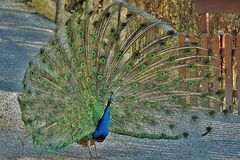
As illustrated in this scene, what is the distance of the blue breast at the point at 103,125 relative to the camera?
809 cm

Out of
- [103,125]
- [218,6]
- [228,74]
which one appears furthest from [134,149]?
[218,6]

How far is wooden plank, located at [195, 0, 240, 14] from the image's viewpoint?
14234 mm

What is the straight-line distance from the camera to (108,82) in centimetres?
836

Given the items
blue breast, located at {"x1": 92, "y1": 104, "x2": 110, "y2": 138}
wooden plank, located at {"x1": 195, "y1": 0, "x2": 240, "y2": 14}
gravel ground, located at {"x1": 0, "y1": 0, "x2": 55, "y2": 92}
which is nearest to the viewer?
blue breast, located at {"x1": 92, "y1": 104, "x2": 110, "y2": 138}

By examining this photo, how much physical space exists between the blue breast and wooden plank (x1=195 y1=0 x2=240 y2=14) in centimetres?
652

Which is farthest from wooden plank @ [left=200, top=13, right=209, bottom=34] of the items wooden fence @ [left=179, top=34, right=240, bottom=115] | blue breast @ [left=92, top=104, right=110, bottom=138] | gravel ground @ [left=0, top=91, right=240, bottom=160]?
blue breast @ [left=92, top=104, right=110, bottom=138]

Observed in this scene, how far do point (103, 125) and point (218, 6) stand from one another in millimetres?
6755

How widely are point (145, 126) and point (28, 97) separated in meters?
1.34

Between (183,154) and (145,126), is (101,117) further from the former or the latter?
(183,154)

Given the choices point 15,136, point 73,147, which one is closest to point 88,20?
point 73,147

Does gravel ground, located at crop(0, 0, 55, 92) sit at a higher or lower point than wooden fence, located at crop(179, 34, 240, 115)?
lower

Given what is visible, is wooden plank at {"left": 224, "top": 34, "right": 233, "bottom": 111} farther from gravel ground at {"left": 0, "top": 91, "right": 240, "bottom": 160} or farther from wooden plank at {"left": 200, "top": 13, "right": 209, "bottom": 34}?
gravel ground at {"left": 0, "top": 91, "right": 240, "bottom": 160}

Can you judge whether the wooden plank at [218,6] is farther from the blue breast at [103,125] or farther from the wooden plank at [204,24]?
the blue breast at [103,125]

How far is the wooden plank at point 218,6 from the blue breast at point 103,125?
A: 21.4 ft
